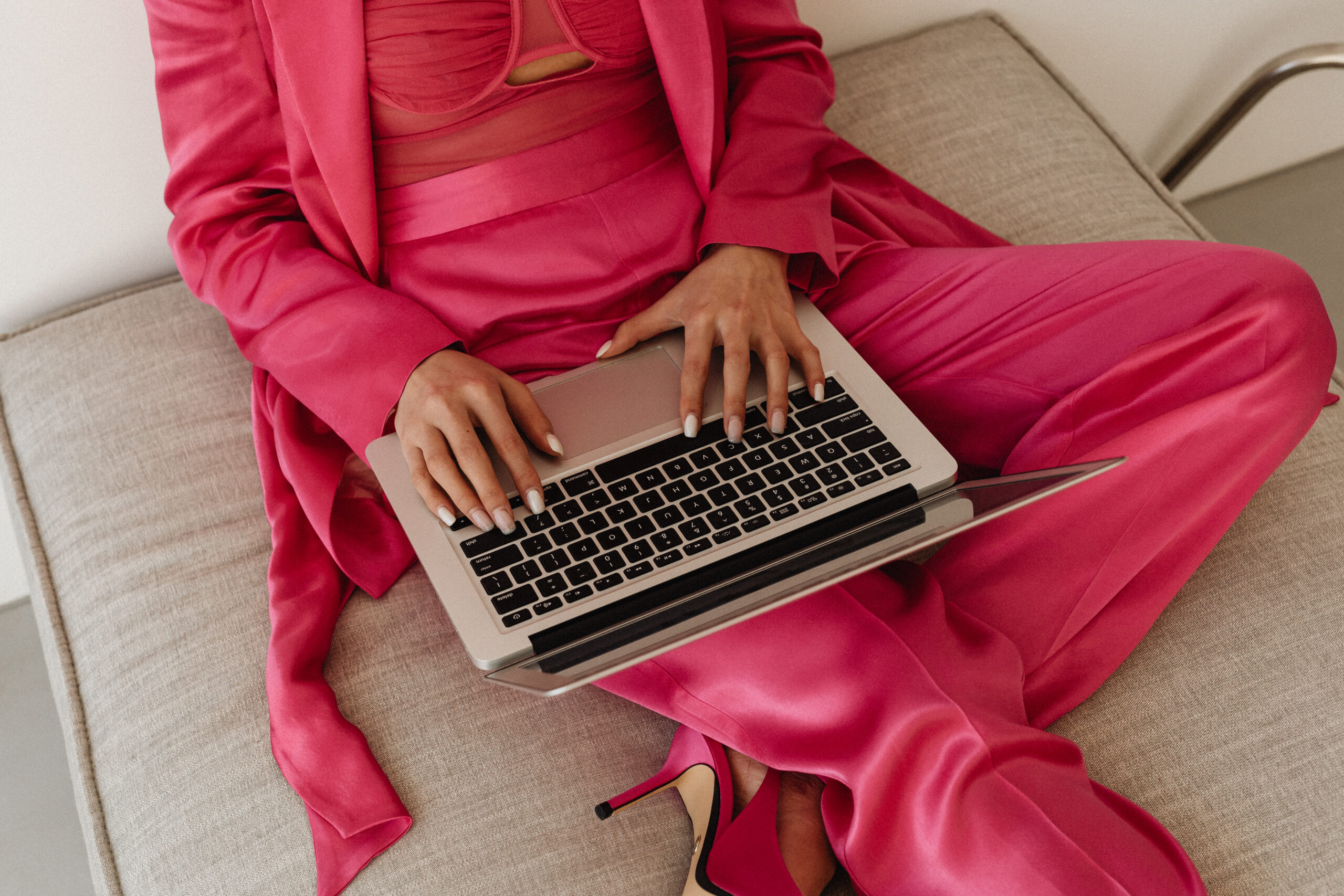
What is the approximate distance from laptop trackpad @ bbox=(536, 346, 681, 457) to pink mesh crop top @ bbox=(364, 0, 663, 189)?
25 cm

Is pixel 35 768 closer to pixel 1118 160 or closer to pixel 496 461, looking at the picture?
pixel 496 461

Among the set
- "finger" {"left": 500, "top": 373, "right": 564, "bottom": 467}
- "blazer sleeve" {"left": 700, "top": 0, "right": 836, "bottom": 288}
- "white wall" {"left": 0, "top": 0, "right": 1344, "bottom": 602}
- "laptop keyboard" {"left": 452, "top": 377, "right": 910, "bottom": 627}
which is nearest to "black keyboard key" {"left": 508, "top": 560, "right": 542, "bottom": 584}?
"laptop keyboard" {"left": 452, "top": 377, "right": 910, "bottom": 627}

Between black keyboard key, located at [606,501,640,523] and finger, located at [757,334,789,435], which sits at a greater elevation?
finger, located at [757,334,789,435]

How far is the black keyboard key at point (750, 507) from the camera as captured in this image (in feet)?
2.58

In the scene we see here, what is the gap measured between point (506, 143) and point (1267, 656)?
0.89m

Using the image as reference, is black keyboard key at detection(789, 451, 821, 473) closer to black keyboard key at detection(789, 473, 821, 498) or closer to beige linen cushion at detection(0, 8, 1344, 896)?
black keyboard key at detection(789, 473, 821, 498)

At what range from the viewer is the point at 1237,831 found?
0.83 metres

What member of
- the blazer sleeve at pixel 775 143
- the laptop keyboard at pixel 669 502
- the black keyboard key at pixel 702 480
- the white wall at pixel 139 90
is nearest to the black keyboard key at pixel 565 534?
the laptop keyboard at pixel 669 502

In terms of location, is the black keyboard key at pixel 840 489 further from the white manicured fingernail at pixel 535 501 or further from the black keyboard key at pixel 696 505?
the white manicured fingernail at pixel 535 501

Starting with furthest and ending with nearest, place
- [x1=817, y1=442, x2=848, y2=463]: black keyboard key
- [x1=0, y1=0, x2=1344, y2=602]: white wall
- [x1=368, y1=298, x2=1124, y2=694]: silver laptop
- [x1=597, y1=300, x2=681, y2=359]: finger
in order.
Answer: [x1=0, y1=0, x2=1344, y2=602]: white wall, [x1=597, y1=300, x2=681, y2=359]: finger, [x1=817, y1=442, x2=848, y2=463]: black keyboard key, [x1=368, y1=298, x2=1124, y2=694]: silver laptop

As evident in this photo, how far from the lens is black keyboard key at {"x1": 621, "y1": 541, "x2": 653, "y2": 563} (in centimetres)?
77

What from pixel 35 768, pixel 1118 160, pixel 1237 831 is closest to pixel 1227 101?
pixel 1118 160

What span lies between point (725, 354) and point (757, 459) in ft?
0.35

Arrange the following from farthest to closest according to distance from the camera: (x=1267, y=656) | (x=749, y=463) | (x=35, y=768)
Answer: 1. (x=35, y=768)
2. (x=1267, y=656)
3. (x=749, y=463)
